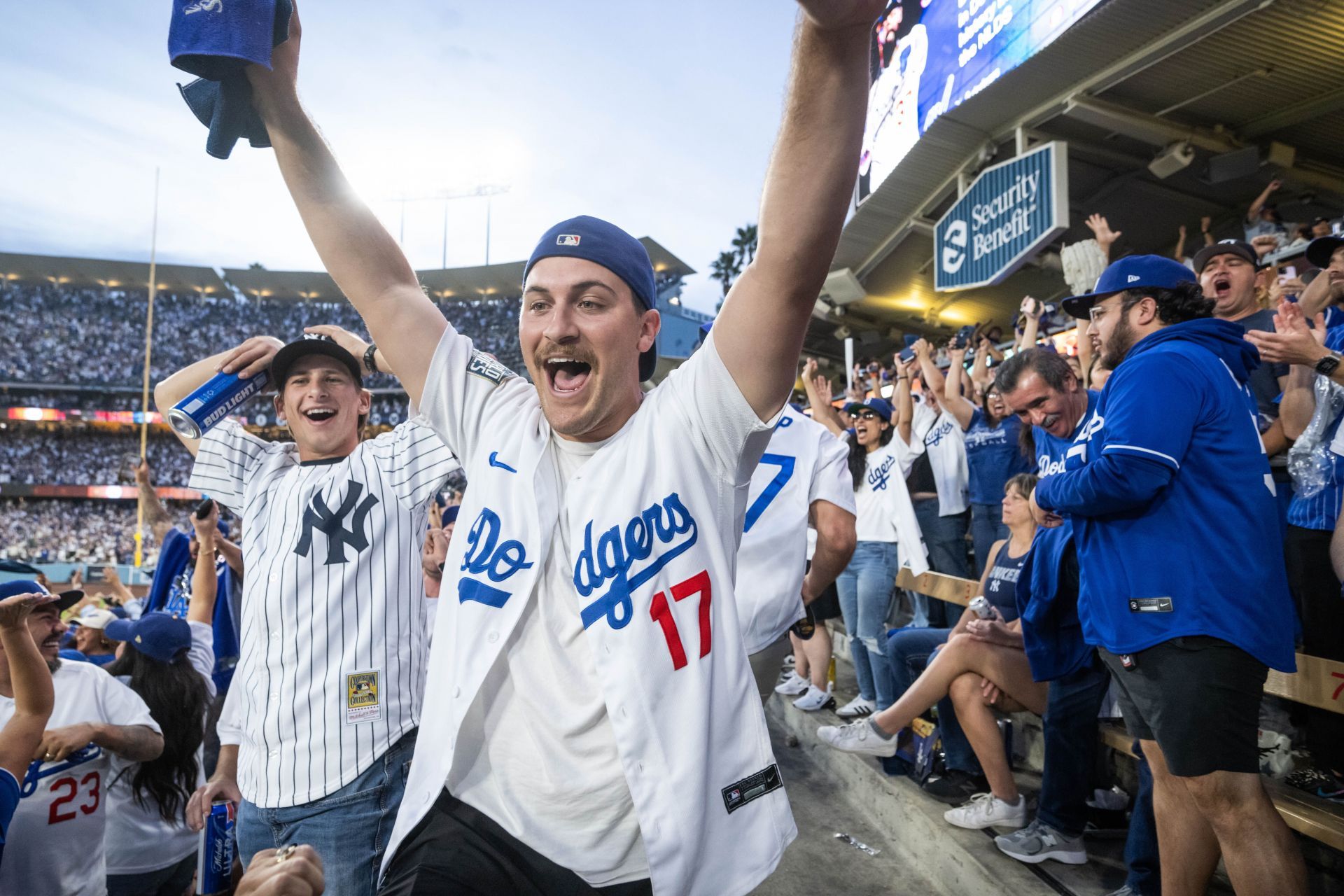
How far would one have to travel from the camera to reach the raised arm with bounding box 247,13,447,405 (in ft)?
6.12

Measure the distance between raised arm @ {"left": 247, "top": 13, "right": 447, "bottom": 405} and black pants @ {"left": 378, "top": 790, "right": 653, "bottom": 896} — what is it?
964 millimetres

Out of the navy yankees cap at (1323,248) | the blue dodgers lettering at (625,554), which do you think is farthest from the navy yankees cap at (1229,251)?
the blue dodgers lettering at (625,554)

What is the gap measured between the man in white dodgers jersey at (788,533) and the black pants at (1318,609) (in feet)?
6.70

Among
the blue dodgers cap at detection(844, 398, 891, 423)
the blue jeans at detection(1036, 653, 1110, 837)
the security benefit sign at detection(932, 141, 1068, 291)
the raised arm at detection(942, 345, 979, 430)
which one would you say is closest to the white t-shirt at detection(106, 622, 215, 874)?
the blue jeans at detection(1036, 653, 1110, 837)

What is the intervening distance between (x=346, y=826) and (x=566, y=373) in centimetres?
158

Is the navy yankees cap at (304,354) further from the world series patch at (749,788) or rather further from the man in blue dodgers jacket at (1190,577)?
the man in blue dodgers jacket at (1190,577)

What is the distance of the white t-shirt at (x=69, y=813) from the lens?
3199mm

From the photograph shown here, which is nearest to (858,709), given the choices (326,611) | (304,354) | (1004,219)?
(326,611)

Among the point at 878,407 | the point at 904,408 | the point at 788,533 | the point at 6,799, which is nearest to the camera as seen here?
the point at 6,799

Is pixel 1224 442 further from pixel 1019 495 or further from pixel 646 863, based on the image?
pixel 646 863

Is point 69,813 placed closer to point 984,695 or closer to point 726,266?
point 984,695

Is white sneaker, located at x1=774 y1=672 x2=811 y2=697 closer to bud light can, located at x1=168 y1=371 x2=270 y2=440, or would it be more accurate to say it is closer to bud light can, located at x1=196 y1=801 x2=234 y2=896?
bud light can, located at x1=196 y1=801 x2=234 y2=896

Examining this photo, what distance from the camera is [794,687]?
6859 mm

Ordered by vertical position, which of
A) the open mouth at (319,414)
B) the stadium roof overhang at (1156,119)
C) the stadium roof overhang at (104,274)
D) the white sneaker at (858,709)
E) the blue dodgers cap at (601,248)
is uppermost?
the stadium roof overhang at (104,274)
